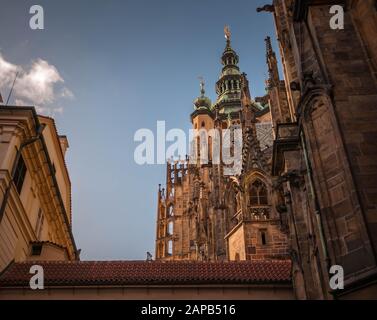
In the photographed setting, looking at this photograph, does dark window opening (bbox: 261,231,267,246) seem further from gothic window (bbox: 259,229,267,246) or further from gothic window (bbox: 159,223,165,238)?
gothic window (bbox: 159,223,165,238)

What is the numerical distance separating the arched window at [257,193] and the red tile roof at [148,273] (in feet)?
20.2

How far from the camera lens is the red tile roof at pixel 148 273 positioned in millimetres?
15492

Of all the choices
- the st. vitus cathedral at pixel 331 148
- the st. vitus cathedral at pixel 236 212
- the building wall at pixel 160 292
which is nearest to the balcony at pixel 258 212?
the st. vitus cathedral at pixel 236 212

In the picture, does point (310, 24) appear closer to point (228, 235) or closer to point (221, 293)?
point (221, 293)

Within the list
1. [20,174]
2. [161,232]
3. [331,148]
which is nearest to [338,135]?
[331,148]

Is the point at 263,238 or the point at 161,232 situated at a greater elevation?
the point at 161,232

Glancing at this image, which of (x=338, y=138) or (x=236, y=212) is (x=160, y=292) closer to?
(x=338, y=138)

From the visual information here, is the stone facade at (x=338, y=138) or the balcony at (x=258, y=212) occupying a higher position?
the balcony at (x=258, y=212)

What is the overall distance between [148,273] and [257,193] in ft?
30.5

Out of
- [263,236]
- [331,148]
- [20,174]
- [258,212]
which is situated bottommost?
[331,148]

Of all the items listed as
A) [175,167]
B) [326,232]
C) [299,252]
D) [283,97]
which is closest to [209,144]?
[175,167]

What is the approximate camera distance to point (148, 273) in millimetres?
16172

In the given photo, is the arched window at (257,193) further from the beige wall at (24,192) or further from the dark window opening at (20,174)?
the dark window opening at (20,174)
